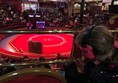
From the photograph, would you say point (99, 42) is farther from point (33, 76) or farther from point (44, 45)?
point (44, 45)

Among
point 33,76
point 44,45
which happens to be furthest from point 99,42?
point 44,45

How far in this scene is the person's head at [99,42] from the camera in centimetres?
113

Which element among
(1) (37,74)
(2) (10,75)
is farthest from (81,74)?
(2) (10,75)

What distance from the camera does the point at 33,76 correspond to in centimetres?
106

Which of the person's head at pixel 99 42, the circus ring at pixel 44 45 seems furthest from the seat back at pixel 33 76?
the circus ring at pixel 44 45

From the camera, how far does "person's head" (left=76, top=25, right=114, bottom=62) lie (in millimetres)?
1133

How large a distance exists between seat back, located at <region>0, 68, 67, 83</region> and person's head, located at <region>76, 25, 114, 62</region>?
0.27 m

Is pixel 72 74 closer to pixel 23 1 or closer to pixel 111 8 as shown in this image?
pixel 111 8

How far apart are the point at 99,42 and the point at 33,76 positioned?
0.44 metres

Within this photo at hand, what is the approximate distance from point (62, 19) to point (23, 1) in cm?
482

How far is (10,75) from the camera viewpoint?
3.31ft

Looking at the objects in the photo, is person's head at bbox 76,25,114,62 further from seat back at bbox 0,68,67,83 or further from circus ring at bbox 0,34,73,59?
Answer: circus ring at bbox 0,34,73,59

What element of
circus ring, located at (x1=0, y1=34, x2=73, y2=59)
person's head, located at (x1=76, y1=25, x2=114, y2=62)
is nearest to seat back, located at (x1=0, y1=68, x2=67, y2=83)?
person's head, located at (x1=76, y1=25, x2=114, y2=62)

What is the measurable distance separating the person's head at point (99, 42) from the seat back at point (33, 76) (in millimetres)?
269
